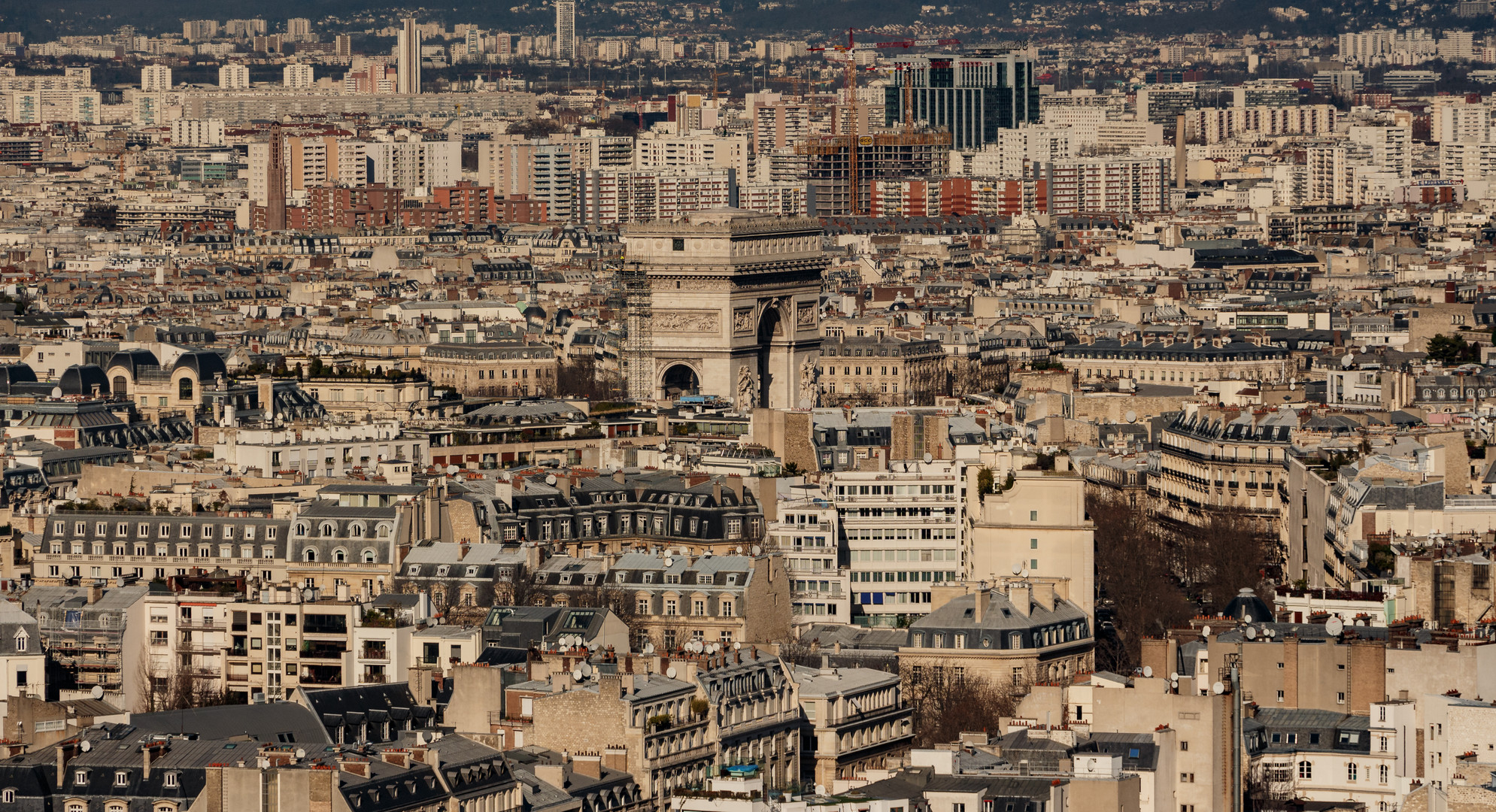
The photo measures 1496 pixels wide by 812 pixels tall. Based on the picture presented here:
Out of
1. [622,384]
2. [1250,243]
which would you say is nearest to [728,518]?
[622,384]

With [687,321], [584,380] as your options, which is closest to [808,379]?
[687,321]

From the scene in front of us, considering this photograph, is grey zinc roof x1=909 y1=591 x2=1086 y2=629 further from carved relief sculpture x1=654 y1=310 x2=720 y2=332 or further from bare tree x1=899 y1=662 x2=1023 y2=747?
carved relief sculpture x1=654 y1=310 x2=720 y2=332

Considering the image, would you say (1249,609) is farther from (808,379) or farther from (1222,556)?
(808,379)

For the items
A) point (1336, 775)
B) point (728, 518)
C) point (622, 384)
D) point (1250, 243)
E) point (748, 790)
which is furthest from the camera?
point (1250, 243)

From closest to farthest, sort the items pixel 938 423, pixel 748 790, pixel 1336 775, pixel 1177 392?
pixel 748 790 < pixel 1336 775 < pixel 938 423 < pixel 1177 392

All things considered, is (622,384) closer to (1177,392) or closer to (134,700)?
(1177,392)

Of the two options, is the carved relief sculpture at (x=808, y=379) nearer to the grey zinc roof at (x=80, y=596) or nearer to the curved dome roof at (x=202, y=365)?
the curved dome roof at (x=202, y=365)

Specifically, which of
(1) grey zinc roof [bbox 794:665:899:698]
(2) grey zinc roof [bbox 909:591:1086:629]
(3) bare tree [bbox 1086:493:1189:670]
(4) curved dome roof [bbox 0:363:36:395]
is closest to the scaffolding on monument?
(4) curved dome roof [bbox 0:363:36:395]
